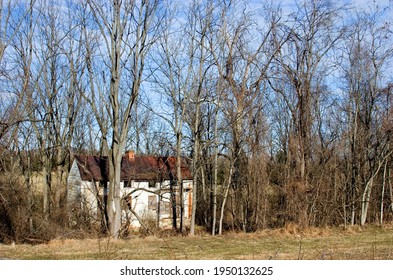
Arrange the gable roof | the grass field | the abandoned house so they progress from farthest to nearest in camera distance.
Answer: the gable roof
the abandoned house
the grass field

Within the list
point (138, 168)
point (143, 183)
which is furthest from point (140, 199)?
point (138, 168)

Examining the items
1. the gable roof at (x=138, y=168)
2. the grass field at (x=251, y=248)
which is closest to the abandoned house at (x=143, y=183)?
the gable roof at (x=138, y=168)

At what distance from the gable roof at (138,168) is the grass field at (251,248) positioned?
30.4 feet

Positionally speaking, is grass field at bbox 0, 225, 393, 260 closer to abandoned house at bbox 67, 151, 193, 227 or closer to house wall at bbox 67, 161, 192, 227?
house wall at bbox 67, 161, 192, 227

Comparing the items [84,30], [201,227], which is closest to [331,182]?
[201,227]

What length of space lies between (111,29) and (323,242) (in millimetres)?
11799

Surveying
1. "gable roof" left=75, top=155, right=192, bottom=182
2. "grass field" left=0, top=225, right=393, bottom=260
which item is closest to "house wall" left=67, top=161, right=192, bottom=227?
"gable roof" left=75, top=155, right=192, bottom=182

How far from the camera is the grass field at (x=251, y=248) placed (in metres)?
11.2

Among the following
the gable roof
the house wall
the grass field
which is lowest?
the grass field

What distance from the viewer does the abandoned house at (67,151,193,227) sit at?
2433cm

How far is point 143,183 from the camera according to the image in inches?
1067

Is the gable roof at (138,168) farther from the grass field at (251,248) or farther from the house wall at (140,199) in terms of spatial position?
the grass field at (251,248)

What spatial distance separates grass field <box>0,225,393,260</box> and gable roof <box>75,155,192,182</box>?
926 centimetres
